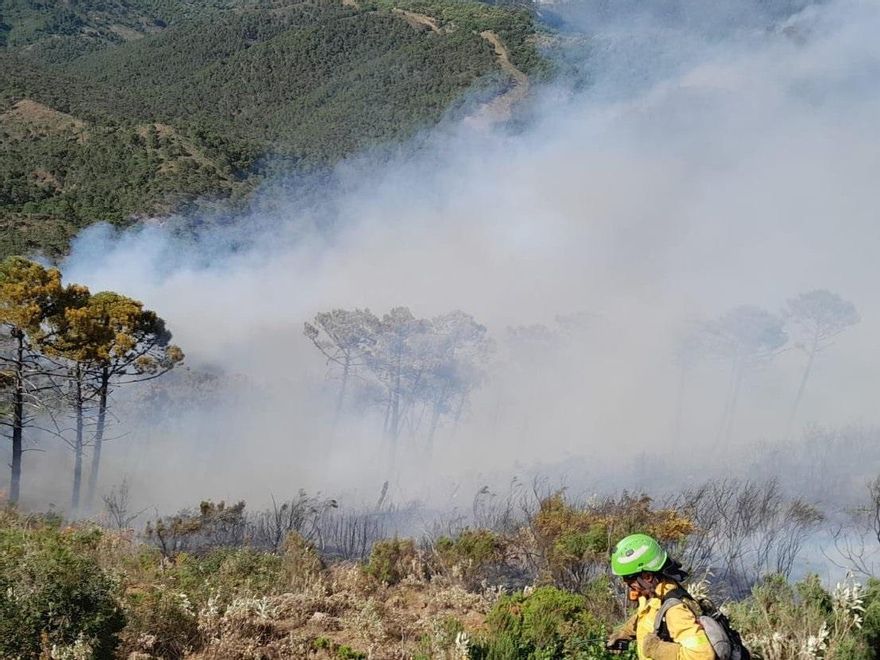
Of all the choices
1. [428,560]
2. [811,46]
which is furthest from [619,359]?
[811,46]

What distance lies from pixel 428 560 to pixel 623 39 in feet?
428

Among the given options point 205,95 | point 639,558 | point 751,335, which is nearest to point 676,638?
point 639,558

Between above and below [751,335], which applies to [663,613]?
above

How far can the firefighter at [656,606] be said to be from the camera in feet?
14.6

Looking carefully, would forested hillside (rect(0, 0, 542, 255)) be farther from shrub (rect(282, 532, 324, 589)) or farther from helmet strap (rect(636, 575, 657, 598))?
helmet strap (rect(636, 575, 657, 598))

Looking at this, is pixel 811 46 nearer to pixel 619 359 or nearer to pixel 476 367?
pixel 619 359

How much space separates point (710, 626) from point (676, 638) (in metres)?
0.22

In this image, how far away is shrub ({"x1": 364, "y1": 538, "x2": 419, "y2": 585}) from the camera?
11.4 m

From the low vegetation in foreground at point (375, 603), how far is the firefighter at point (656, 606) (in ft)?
5.84

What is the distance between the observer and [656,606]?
473cm

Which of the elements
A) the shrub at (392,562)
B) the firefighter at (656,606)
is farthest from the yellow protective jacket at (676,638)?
the shrub at (392,562)

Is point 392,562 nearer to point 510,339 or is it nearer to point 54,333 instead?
point 54,333

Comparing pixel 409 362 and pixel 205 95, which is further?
pixel 205 95

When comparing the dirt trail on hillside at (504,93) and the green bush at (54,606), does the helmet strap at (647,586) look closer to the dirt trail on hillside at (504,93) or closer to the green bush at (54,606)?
the green bush at (54,606)
